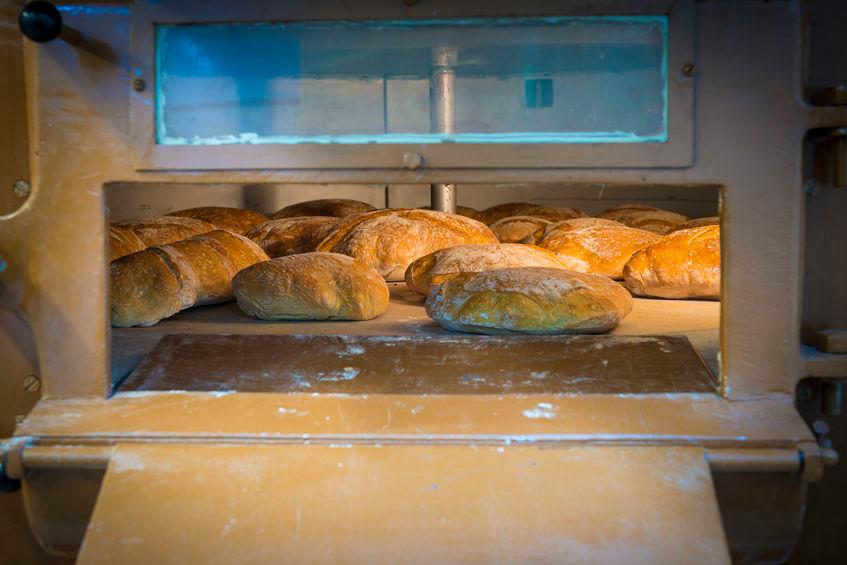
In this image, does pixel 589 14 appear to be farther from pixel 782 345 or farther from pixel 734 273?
pixel 782 345

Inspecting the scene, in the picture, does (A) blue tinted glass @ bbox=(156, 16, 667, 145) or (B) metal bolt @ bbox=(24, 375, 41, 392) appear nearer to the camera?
(A) blue tinted glass @ bbox=(156, 16, 667, 145)

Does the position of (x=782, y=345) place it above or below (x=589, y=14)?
below

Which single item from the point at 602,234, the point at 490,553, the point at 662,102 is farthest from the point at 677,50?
the point at 602,234

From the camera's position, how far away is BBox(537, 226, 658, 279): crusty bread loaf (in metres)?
2.66

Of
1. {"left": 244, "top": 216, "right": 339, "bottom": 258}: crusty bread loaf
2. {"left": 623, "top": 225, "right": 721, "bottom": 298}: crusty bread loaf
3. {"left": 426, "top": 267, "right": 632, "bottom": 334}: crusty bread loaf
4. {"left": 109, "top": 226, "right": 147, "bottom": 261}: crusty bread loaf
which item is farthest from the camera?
{"left": 244, "top": 216, "right": 339, "bottom": 258}: crusty bread loaf

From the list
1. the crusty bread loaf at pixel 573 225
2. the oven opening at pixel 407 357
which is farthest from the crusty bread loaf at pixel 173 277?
the crusty bread loaf at pixel 573 225

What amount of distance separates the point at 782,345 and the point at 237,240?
1822 mm

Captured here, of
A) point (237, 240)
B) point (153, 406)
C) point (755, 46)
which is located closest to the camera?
point (755, 46)

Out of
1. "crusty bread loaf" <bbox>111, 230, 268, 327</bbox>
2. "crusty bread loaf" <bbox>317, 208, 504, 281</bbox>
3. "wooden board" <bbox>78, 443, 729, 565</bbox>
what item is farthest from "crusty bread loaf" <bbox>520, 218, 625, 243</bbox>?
"wooden board" <bbox>78, 443, 729, 565</bbox>

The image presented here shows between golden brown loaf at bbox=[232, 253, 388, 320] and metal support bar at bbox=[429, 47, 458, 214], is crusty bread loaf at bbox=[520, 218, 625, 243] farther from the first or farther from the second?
metal support bar at bbox=[429, 47, 458, 214]

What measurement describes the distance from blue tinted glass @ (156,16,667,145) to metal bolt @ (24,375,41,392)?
0.46 m

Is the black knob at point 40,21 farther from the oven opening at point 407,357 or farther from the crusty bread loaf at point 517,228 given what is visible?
the crusty bread loaf at point 517,228

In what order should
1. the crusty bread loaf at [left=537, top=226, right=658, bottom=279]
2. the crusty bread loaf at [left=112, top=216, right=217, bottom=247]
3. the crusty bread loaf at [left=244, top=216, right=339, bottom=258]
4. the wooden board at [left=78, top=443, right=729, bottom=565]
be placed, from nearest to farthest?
the wooden board at [left=78, top=443, right=729, bottom=565], the crusty bread loaf at [left=537, top=226, right=658, bottom=279], the crusty bread loaf at [left=112, top=216, right=217, bottom=247], the crusty bread loaf at [left=244, top=216, right=339, bottom=258]

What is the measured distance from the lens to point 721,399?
1.22 m
